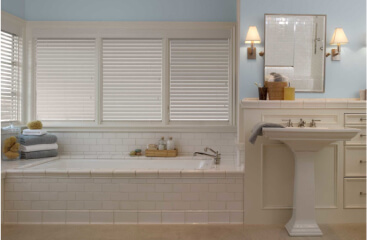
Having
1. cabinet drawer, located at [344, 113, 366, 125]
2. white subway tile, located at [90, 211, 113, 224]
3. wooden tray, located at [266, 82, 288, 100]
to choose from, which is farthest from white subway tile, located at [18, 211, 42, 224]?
cabinet drawer, located at [344, 113, 366, 125]

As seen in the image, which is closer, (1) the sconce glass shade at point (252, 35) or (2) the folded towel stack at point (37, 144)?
(1) the sconce glass shade at point (252, 35)

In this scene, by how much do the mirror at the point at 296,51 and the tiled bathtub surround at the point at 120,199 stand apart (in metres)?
1.21

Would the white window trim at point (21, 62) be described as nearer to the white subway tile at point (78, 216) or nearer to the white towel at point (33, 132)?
the white towel at point (33, 132)

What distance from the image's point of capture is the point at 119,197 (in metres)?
3.35

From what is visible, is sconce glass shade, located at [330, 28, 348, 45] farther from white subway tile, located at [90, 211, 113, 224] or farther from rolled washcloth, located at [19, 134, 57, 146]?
rolled washcloth, located at [19, 134, 57, 146]

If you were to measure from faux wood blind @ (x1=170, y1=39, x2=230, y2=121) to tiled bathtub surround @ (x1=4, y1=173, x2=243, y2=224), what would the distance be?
1.23 metres

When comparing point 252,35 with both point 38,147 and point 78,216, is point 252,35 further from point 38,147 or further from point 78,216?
point 38,147

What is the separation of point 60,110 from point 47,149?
55cm

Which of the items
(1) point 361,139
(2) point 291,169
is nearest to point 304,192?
(2) point 291,169

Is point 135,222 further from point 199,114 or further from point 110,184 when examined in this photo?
point 199,114

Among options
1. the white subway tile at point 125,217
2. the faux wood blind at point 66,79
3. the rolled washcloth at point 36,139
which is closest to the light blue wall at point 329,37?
the white subway tile at point 125,217

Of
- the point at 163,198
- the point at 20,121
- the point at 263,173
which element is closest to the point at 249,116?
the point at 263,173

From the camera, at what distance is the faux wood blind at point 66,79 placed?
438cm

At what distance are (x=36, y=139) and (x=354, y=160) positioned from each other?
3539 mm
